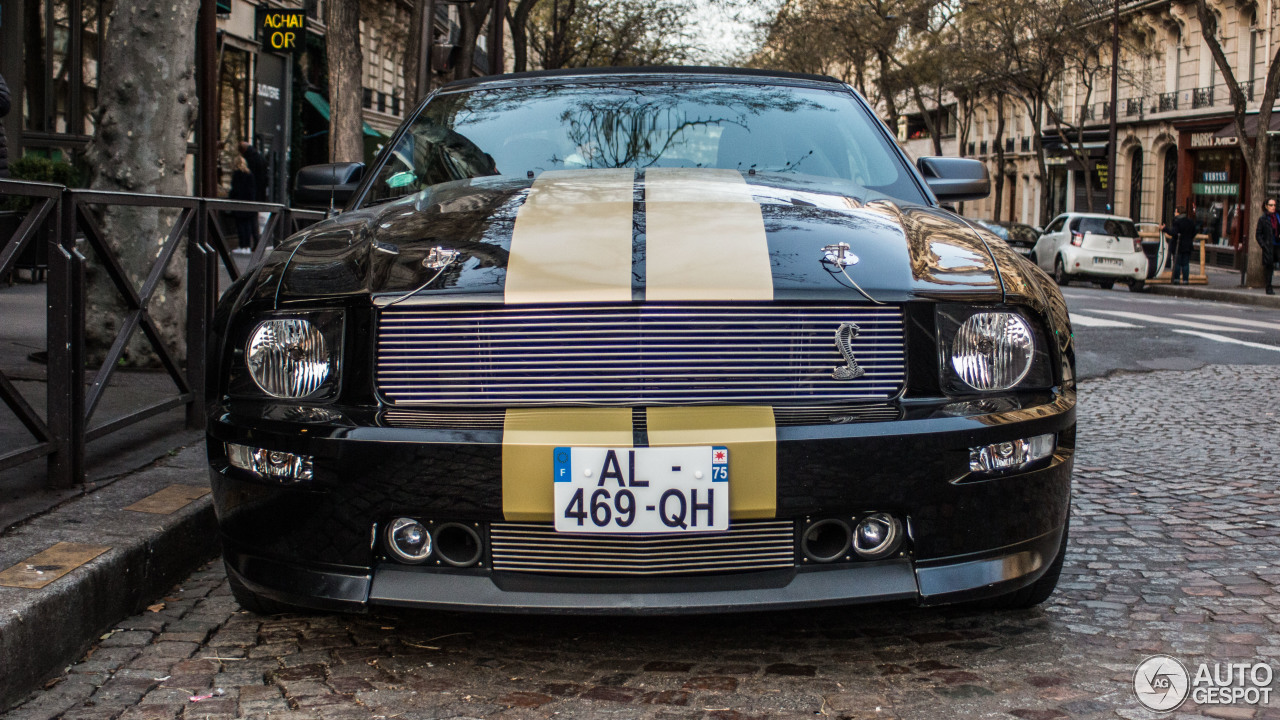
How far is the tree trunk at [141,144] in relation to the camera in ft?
24.0

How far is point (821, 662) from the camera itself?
303 cm

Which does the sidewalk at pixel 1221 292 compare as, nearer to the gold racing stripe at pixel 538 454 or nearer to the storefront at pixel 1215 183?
the storefront at pixel 1215 183

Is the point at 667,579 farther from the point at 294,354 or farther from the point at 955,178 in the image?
the point at 955,178

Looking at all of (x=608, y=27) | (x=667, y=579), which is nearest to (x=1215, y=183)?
(x=608, y=27)

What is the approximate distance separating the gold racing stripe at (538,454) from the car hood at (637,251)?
300mm

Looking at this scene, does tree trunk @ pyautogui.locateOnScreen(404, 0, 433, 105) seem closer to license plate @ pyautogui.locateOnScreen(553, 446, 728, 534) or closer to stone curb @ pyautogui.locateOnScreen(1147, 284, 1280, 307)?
license plate @ pyautogui.locateOnScreen(553, 446, 728, 534)

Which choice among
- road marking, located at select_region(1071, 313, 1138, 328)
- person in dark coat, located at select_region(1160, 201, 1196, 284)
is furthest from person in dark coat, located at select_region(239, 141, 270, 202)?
person in dark coat, located at select_region(1160, 201, 1196, 284)

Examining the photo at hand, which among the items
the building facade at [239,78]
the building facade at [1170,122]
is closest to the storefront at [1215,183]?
the building facade at [1170,122]

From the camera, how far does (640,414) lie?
2.75 meters

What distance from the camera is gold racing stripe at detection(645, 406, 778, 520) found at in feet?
8.73

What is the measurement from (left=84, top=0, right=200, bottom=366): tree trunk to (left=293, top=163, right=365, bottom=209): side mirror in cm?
307

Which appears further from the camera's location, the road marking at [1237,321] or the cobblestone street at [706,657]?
the road marking at [1237,321]

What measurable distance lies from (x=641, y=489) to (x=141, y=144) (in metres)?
5.77

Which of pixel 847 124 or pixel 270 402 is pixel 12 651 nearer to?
pixel 270 402
